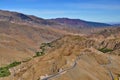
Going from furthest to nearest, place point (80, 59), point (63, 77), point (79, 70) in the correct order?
1. point (80, 59)
2. point (79, 70)
3. point (63, 77)

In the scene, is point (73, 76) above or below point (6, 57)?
above

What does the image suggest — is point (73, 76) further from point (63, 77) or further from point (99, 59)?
point (99, 59)

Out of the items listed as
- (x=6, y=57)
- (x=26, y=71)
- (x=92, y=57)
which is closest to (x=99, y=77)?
(x=92, y=57)

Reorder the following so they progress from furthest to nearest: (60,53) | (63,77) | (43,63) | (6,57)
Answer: (6,57) < (60,53) < (43,63) < (63,77)

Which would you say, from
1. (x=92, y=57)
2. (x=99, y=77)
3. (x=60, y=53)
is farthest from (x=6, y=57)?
(x=99, y=77)

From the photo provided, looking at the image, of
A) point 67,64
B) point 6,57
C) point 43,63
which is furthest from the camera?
point 6,57

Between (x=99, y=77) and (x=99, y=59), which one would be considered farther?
(x=99, y=59)

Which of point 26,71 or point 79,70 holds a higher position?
point 79,70

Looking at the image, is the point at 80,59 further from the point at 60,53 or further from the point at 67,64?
the point at 60,53

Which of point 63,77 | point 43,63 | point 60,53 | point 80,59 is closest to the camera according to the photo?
point 63,77
